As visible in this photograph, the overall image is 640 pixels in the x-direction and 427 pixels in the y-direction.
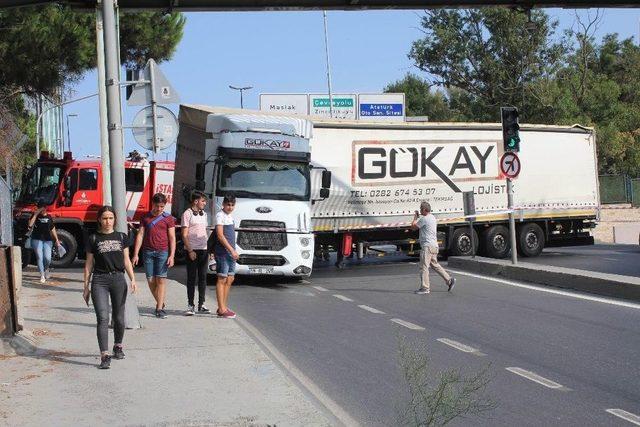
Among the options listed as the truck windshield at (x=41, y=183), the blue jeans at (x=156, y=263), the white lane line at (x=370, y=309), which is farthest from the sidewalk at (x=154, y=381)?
the truck windshield at (x=41, y=183)

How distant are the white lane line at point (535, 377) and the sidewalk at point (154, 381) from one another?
2.43 meters

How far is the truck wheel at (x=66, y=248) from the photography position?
22828 mm

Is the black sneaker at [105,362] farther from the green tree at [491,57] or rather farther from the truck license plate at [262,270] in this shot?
the green tree at [491,57]

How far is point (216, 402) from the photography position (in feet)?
24.4

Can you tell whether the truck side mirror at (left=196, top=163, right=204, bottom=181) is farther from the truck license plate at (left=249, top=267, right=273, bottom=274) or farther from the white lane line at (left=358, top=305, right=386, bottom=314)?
the white lane line at (left=358, top=305, right=386, bottom=314)

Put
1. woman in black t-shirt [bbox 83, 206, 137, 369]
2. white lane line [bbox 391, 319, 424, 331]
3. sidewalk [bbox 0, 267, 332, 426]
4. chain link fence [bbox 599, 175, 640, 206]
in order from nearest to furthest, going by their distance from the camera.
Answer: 1. sidewalk [bbox 0, 267, 332, 426]
2. woman in black t-shirt [bbox 83, 206, 137, 369]
3. white lane line [bbox 391, 319, 424, 331]
4. chain link fence [bbox 599, 175, 640, 206]

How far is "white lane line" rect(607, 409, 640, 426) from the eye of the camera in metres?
7.13

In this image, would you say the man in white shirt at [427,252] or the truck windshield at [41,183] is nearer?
the man in white shirt at [427,252]

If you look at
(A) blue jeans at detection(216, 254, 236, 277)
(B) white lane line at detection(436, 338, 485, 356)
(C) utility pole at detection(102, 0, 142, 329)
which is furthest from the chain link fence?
(C) utility pole at detection(102, 0, 142, 329)

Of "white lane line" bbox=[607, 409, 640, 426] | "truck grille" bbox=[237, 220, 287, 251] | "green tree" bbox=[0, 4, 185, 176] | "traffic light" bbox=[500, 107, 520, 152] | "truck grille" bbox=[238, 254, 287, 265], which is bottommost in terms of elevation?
"white lane line" bbox=[607, 409, 640, 426]

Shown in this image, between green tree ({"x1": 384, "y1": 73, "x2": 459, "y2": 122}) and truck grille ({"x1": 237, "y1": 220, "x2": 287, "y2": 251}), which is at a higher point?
green tree ({"x1": 384, "y1": 73, "x2": 459, "y2": 122})

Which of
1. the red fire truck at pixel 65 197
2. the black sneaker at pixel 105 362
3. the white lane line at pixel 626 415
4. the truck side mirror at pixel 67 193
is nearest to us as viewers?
the white lane line at pixel 626 415

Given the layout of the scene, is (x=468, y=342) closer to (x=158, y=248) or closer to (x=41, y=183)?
(x=158, y=248)

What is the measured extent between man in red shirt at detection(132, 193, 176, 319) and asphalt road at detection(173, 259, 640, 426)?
154 cm
